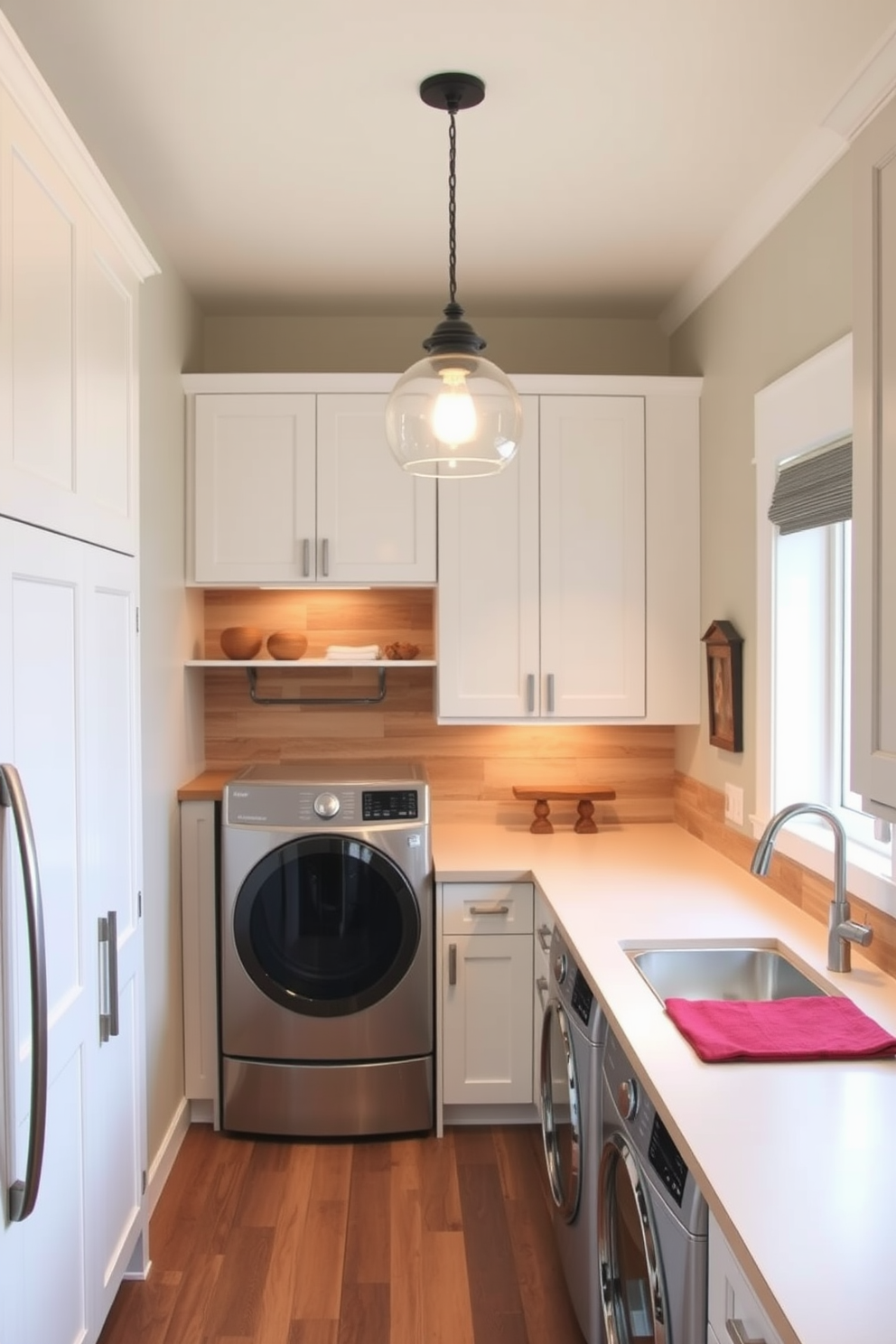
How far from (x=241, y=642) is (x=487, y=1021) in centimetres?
145

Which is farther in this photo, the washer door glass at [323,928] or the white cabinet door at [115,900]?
the washer door glass at [323,928]

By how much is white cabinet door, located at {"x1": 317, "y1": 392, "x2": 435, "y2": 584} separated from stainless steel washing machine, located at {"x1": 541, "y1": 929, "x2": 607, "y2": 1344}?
135 cm

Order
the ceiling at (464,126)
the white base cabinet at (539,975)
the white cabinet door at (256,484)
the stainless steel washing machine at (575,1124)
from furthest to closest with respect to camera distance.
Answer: the white cabinet door at (256,484)
the white base cabinet at (539,975)
the stainless steel washing machine at (575,1124)
the ceiling at (464,126)

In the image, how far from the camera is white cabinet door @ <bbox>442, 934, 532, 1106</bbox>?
2.98 m

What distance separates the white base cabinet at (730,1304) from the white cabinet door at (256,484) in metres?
2.37

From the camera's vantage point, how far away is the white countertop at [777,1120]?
1079 mm

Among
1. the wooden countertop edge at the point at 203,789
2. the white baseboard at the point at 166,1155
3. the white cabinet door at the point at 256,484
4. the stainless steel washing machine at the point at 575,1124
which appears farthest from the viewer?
the white cabinet door at the point at 256,484

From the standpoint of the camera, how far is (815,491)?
7.79 ft

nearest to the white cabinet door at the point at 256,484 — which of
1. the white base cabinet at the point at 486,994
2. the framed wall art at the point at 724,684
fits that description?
the white base cabinet at the point at 486,994

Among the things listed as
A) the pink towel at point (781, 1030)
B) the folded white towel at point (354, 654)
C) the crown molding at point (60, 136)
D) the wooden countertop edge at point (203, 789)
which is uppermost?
the crown molding at point (60, 136)

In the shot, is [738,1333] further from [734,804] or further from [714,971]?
[734,804]

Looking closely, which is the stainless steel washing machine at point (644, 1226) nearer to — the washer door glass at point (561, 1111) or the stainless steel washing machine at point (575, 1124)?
the stainless steel washing machine at point (575, 1124)

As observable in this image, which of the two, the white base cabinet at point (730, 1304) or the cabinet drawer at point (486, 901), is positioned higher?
the cabinet drawer at point (486, 901)

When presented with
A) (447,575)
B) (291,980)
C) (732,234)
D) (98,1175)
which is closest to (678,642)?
(447,575)
